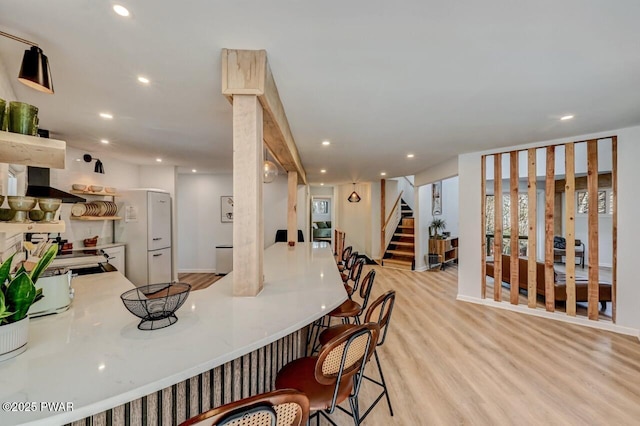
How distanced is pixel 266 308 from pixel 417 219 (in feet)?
20.3

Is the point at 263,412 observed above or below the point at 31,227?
below

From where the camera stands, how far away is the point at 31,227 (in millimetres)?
1403

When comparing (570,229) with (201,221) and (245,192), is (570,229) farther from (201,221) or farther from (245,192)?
(201,221)

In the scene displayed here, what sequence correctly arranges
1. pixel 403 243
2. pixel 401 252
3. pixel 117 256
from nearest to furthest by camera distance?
pixel 117 256, pixel 401 252, pixel 403 243

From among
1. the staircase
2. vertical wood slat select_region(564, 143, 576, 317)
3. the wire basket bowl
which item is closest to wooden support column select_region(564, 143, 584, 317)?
vertical wood slat select_region(564, 143, 576, 317)

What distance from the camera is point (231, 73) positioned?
1732 mm

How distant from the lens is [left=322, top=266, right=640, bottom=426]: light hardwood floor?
6.54 feet

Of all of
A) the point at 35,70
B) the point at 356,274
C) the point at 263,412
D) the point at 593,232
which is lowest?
the point at 356,274

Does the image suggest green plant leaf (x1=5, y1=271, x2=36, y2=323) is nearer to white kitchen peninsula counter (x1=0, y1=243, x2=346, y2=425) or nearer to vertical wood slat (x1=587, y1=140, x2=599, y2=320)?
white kitchen peninsula counter (x1=0, y1=243, x2=346, y2=425)

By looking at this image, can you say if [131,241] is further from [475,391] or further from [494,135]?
[494,135]

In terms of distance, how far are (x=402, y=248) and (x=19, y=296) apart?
7.82 metres

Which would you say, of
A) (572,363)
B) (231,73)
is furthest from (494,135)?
(231,73)

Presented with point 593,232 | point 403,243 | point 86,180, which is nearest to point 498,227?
point 593,232

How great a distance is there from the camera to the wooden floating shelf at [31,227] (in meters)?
1.31
